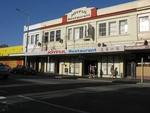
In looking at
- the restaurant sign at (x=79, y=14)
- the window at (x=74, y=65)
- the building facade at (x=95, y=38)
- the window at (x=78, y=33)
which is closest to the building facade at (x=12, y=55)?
the building facade at (x=95, y=38)

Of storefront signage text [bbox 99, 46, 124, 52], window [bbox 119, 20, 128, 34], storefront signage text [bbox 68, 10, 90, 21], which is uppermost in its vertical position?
storefront signage text [bbox 68, 10, 90, 21]

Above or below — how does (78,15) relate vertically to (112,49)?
above

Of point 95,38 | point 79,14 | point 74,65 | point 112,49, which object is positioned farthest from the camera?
point 74,65

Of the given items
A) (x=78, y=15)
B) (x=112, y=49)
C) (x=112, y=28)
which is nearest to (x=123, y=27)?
(x=112, y=28)

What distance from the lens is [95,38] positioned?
102 ft

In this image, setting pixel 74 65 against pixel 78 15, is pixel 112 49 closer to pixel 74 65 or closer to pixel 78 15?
pixel 74 65

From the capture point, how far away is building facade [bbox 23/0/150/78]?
26.6 meters

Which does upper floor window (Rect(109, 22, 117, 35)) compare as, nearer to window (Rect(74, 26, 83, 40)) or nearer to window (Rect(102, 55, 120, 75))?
window (Rect(102, 55, 120, 75))

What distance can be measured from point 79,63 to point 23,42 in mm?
16854

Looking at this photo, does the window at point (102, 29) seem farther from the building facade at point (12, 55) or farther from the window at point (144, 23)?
the building facade at point (12, 55)

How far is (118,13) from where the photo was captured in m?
28.5

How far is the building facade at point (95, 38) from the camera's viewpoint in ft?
87.2

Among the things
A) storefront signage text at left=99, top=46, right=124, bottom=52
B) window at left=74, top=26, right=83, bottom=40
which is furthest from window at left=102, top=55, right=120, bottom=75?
window at left=74, top=26, right=83, bottom=40

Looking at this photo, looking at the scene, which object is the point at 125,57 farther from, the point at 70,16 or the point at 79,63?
the point at 70,16
